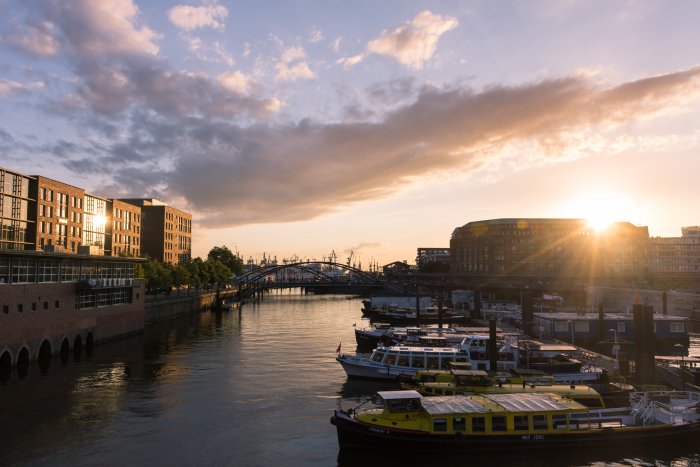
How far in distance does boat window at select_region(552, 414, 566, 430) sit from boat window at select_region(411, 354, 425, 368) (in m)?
18.5

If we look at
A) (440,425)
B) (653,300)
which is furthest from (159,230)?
(440,425)

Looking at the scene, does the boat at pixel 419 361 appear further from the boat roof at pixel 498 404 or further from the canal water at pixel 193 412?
the boat roof at pixel 498 404

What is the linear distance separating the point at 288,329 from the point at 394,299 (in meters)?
53.9

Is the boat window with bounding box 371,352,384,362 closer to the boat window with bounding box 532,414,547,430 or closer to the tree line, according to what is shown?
the boat window with bounding box 532,414,547,430

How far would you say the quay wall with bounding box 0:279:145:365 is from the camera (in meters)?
49.7

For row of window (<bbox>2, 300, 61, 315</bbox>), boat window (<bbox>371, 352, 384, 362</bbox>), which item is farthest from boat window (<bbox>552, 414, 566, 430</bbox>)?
row of window (<bbox>2, 300, 61, 315</bbox>)

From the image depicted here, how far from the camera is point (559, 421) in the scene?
30.4 metres

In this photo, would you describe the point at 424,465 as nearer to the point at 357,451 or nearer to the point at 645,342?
the point at 357,451

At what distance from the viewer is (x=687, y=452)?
102 ft

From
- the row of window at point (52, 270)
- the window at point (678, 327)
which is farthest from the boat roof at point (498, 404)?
the window at point (678, 327)

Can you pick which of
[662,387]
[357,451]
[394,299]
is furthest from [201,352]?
[394,299]

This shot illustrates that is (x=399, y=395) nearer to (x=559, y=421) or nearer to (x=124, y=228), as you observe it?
(x=559, y=421)

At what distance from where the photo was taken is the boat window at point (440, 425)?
29469 millimetres

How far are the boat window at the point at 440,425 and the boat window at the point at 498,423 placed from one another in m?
2.78
